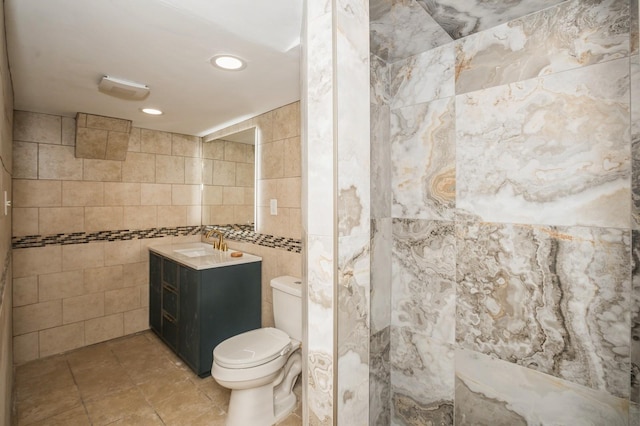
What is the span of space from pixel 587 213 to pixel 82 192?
3825 millimetres

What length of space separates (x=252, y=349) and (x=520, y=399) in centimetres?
145

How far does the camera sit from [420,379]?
148 cm

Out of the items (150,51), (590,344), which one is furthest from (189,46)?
(590,344)

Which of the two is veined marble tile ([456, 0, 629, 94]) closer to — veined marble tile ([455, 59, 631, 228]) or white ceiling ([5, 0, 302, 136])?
veined marble tile ([455, 59, 631, 228])

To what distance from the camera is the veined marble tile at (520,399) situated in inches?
42.0

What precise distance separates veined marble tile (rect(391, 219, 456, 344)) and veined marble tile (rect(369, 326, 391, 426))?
0.44 feet

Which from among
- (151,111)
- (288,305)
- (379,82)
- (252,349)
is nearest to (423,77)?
(379,82)

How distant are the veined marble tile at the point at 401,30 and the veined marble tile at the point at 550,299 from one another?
0.87 metres

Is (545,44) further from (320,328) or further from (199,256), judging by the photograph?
(199,256)

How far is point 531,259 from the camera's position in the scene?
120 centimetres

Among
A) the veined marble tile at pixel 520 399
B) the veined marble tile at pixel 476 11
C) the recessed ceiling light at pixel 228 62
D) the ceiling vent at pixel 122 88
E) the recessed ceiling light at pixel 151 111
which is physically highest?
the recessed ceiling light at pixel 151 111

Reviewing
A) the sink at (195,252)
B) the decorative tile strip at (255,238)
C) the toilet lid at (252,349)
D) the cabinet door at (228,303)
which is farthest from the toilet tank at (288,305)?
the sink at (195,252)

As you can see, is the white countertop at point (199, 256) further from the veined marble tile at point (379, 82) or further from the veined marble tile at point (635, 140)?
the veined marble tile at point (635, 140)

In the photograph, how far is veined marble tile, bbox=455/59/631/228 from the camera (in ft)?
3.41
